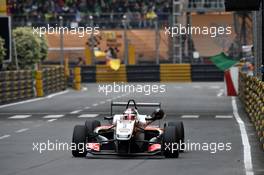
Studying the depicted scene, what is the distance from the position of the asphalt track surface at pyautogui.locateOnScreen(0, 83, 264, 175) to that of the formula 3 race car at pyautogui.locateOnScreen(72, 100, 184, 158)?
0.85ft

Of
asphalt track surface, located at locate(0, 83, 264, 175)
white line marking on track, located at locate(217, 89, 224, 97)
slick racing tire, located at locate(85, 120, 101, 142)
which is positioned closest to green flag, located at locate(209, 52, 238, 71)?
asphalt track surface, located at locate(0, 83, 264, 175)

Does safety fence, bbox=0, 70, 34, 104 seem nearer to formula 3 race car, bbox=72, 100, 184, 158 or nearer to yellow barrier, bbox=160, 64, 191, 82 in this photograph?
yellow barrier, bbox=160, 64, 191, 82

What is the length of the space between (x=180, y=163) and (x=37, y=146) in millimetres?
4128

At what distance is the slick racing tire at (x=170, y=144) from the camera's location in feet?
53.4

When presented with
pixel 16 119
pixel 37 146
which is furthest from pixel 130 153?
pixel 16 119

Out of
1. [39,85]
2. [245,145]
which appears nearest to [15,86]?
[39,85]

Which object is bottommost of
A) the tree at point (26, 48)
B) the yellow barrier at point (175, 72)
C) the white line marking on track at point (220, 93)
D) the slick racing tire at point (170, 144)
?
the white line marking on track at point (220, 93)

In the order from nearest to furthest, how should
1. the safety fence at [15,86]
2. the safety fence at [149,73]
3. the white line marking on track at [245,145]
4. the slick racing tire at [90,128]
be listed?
1. the white line marking on track at [245,145]
2. the slick racing tire at [90,128]
3. the safety fence at [15,86]
4. the safety fence at [149,73]

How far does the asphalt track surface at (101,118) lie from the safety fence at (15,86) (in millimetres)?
748

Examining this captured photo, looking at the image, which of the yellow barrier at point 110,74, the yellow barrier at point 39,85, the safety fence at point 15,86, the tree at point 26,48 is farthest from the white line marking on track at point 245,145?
the yellow barrier at point 110,74

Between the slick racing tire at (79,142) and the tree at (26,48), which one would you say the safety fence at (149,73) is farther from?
the slick racing tire at (79,142)

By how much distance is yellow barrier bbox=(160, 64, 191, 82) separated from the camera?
5191 cm

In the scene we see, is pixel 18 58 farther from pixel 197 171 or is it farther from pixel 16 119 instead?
pixel 197 171

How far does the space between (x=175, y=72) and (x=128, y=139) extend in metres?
36.2
